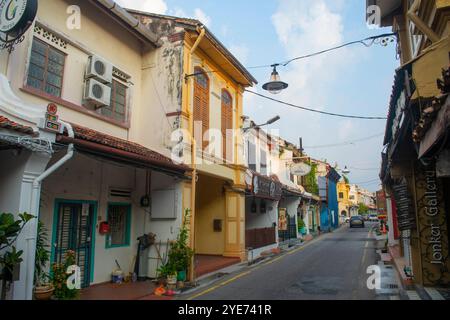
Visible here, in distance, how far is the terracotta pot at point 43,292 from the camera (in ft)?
22.2

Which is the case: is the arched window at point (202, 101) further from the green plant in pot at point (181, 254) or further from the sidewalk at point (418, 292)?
the sidewalk at point (418, 292)

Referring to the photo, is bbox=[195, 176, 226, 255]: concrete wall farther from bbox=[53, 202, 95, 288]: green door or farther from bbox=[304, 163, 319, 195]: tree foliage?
bbox=[304, 163, 319, 195]: tree foliage

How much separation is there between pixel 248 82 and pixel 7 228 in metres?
12.1

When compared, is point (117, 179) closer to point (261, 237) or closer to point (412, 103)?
point (412, 103)

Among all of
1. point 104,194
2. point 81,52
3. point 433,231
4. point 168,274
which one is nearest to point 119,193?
point 104,194

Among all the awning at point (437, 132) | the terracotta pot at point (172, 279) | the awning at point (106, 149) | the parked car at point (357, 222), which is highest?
the awning at point (106, 149)

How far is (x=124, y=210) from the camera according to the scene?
11195mm

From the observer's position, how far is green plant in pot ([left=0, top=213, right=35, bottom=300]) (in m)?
5.87

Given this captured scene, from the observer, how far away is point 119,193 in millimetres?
10977

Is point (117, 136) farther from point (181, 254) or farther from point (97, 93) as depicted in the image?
point (181, 254)

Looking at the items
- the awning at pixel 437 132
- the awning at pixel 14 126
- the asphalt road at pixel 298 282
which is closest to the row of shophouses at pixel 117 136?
the awning at pixel 14 126

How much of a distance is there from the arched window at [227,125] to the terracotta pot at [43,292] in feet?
28.2

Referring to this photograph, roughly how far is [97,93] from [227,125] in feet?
21.5

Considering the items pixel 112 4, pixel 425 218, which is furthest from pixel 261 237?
pixel 112 4
